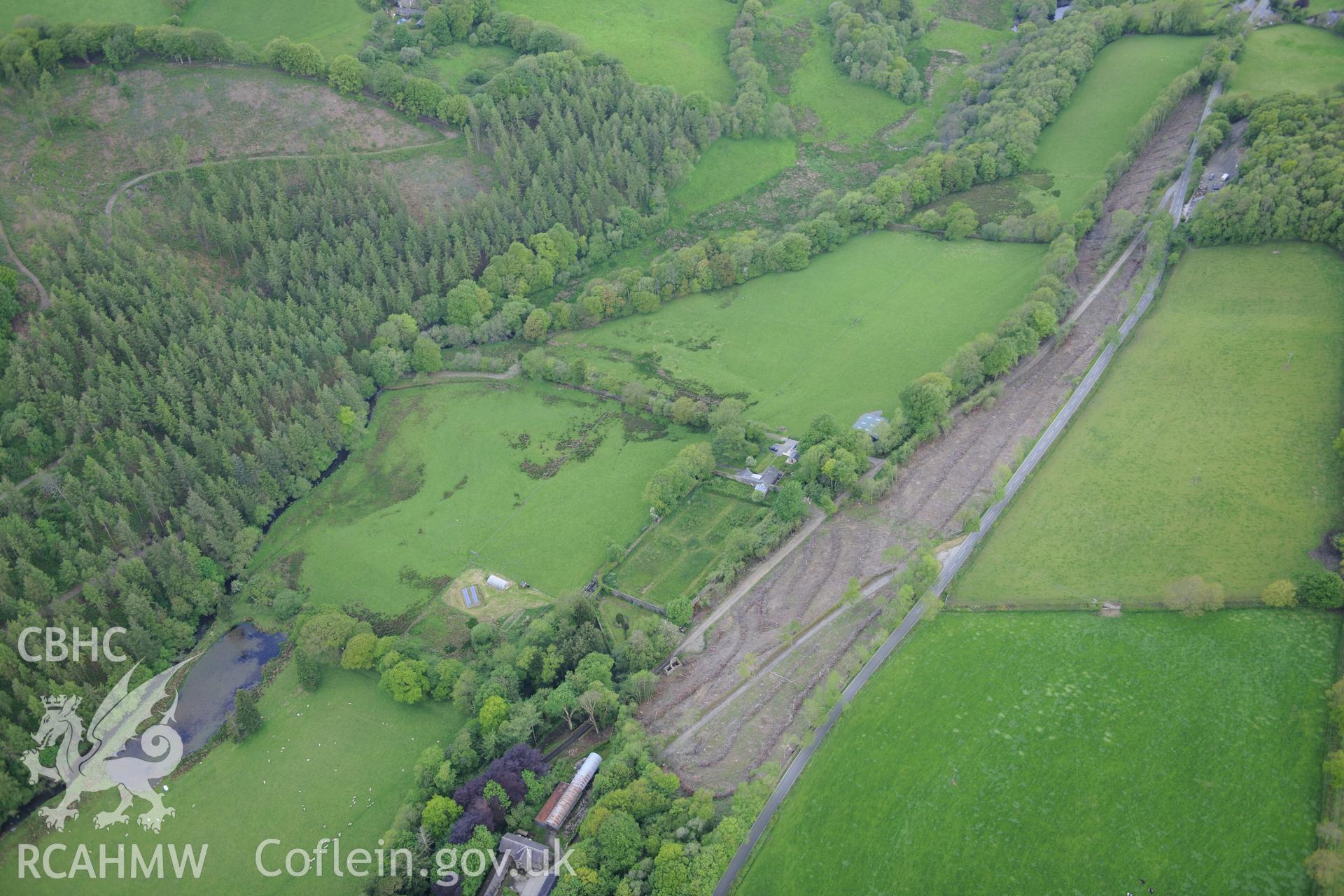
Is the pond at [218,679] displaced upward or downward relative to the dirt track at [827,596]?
downward

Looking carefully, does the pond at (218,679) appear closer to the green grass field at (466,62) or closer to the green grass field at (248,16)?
the green grass field at (466,62)

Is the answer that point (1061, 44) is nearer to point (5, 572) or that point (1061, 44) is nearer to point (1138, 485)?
point (1138, 485)

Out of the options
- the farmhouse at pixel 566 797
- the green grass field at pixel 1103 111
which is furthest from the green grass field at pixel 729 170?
the farmhouse at pixel 566 797

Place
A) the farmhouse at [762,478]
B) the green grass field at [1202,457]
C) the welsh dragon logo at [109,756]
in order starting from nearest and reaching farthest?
1. the welsh dragon logo at [109,756]
2. the green grass field at [1202,457]
3. the farmhouse at [762,478]

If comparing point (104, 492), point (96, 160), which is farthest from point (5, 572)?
point (96, 160)

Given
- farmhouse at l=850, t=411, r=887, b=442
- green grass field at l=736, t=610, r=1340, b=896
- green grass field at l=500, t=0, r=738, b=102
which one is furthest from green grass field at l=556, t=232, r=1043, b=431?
green grass field at l=500, t=0, r=738, b=102

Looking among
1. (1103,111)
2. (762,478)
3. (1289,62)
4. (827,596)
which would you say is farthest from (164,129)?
(1289,62)
